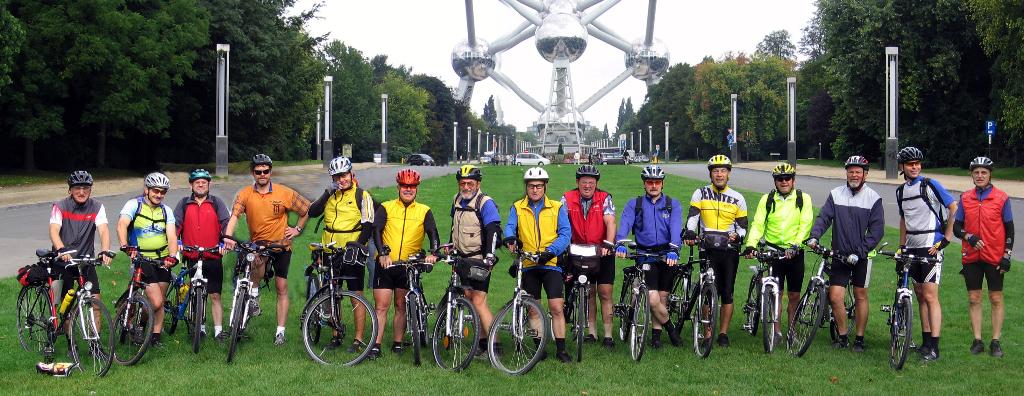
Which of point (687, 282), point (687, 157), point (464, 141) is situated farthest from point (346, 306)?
point (464, 141)

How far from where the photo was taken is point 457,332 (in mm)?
8430

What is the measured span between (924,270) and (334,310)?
15.7 feet

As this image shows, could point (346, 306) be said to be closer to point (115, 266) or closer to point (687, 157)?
point (115, 266)

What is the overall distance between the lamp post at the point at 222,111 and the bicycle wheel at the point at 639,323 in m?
35.4

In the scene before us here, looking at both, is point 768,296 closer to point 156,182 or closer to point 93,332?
point 156,182

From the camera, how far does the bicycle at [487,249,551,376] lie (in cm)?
816

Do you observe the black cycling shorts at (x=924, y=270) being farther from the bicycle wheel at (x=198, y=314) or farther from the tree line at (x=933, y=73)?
the tree line at (x=933, y=73)

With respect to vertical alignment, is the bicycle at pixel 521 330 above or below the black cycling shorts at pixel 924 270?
below

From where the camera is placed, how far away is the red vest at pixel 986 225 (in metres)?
8.88

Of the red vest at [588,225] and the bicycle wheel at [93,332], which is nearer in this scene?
the bicycle wheel at [93,332]

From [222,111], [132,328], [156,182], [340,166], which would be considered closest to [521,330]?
[340,166]

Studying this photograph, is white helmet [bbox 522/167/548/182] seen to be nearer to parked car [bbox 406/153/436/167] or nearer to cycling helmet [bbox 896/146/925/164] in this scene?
cycling helmet [bbox 896/146/925/164]

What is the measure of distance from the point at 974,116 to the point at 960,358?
48.9 metres

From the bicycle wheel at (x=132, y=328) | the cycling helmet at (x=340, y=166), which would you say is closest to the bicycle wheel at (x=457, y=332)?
the cycling helmet at (x=340, y=166)
